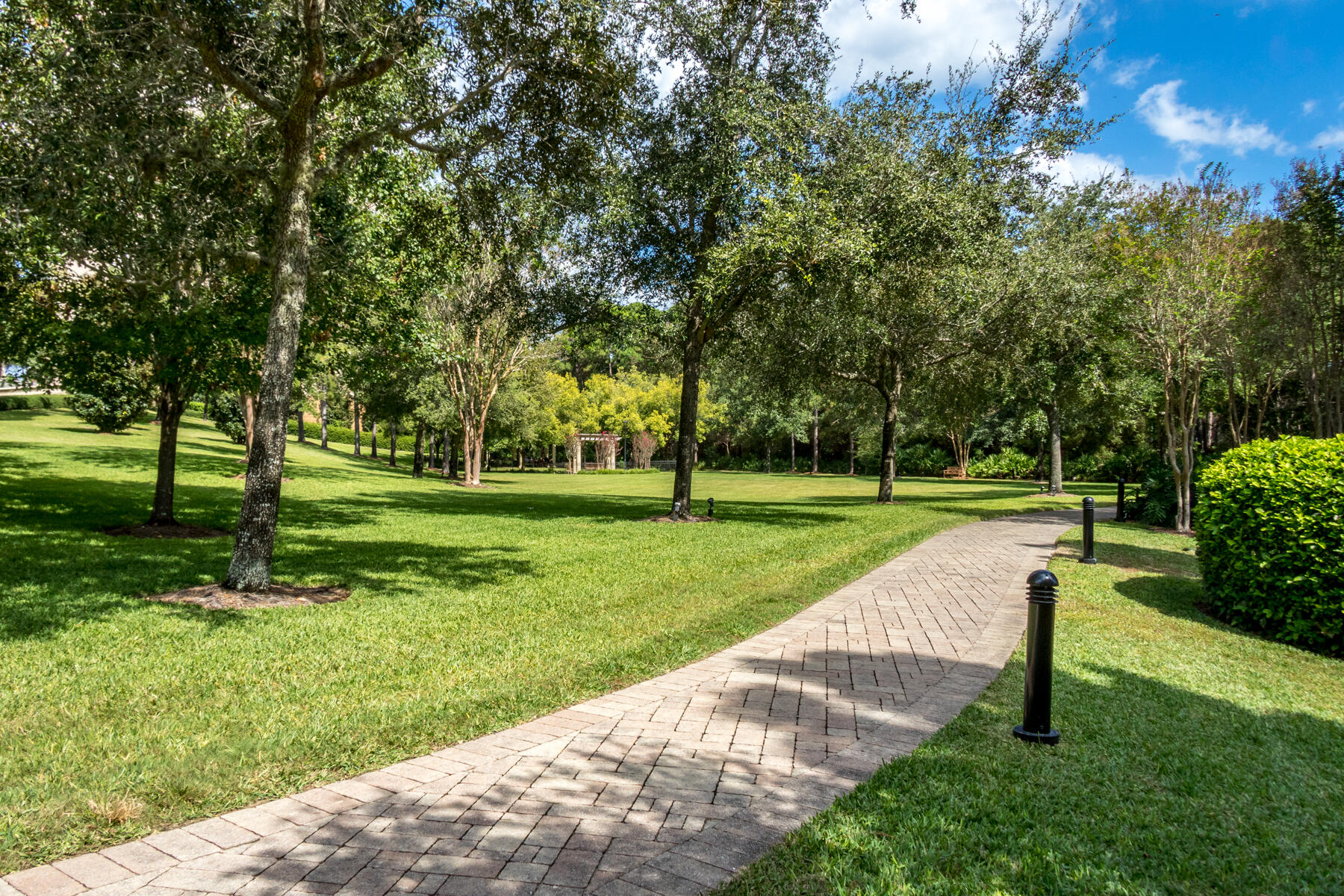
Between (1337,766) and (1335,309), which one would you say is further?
(1335,309)

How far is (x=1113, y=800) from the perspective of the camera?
362 cm

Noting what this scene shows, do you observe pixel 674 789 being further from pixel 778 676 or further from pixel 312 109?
pixel 312 109

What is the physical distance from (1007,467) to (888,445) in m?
26.2

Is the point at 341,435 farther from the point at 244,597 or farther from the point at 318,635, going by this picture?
the point at 318,635

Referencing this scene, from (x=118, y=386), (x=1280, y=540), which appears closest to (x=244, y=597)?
(x=118, y=386)

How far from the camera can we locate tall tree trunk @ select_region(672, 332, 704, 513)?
1744cm

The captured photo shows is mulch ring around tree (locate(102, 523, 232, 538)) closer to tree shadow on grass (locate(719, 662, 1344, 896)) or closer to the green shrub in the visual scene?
tree shadow on grass (locate(719, 662, 1344, 896))

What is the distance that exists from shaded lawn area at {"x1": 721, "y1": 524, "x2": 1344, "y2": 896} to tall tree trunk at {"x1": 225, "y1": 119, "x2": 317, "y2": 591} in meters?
6.88

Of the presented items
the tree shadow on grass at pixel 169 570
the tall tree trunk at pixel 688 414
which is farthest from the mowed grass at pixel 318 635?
the tall tree trunk at pixel 688 414

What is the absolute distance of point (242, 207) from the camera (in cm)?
1081

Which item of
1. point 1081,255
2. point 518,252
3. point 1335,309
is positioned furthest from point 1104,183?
point 518,252

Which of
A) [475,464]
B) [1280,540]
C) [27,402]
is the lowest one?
[475,464]

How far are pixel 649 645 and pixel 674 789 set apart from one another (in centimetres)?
278

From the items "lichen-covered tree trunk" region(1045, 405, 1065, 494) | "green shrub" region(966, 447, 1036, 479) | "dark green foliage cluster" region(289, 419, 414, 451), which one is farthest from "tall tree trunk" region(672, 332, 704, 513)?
"dark green foliage cluster" region(289, 419, 414, 451)
